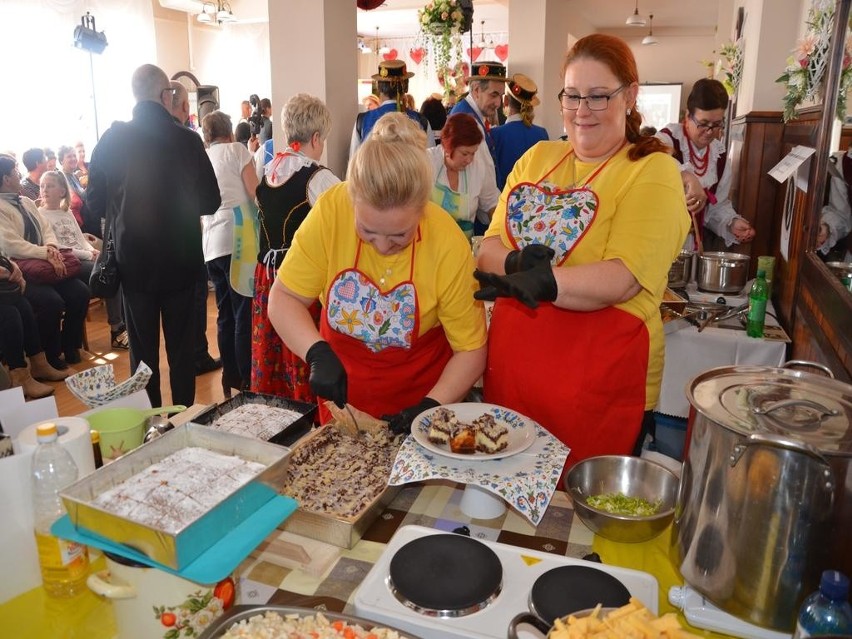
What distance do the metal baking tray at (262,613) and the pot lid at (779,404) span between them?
51cm

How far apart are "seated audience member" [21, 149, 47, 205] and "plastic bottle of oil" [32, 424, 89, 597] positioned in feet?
16.6

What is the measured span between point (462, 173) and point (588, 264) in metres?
2.15

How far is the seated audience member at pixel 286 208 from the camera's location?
9.36 ft

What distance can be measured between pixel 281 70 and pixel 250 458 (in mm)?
3056

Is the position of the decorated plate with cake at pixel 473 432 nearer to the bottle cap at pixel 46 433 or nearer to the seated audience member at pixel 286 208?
the bottle cap at pixel 46 433

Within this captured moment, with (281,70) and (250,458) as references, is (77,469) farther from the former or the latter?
(281,70)

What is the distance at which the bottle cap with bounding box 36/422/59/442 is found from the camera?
3.21 feet

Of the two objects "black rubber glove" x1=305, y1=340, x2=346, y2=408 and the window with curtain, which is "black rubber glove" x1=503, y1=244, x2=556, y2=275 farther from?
the window with curtain

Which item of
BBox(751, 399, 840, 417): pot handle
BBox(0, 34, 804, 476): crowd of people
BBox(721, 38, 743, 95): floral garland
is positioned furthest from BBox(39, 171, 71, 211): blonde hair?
BBox(751, 399, 840, 417): pot handle

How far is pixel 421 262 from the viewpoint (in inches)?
64.7

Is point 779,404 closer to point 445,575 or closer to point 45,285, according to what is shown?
point 445,575

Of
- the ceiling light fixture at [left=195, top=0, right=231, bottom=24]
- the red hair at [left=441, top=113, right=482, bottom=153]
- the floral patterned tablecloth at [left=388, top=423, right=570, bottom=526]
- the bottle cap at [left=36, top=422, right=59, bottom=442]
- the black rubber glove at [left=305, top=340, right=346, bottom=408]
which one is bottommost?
the floral patterned tablecloth at [left=388, top=423, right=570, bottom=526]

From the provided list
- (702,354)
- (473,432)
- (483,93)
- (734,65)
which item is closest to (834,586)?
(473,432)

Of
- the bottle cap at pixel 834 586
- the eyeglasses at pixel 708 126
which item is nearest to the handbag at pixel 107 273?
the eyeglasses at pixel 708 126
